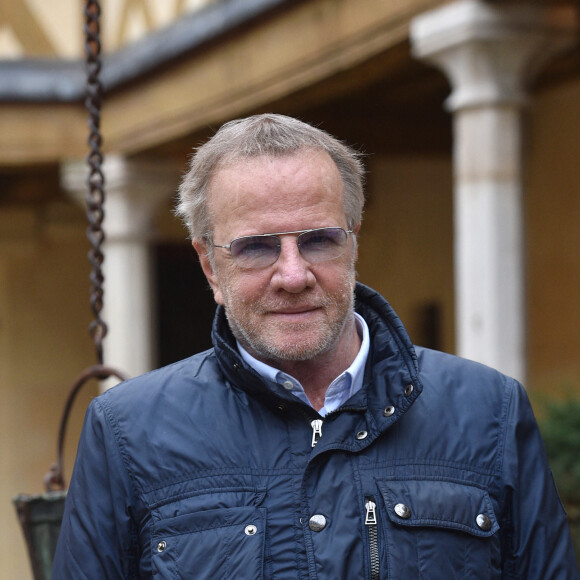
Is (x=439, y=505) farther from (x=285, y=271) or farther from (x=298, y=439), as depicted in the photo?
(x=285, y=271)

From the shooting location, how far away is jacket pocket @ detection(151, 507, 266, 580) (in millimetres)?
1651

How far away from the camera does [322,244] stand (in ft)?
5.98

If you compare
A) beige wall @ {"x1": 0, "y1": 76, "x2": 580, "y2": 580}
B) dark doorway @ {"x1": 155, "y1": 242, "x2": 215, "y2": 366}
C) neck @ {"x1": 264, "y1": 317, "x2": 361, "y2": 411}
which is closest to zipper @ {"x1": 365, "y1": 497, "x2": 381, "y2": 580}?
neck @ {"x1": 264, "y1": 317, "x2": 361, "y2": 411}

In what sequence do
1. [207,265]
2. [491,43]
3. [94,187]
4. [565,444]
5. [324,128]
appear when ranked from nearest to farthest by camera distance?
[207,265] → [94,187] → [491,43] → [565,444] → [324,128]

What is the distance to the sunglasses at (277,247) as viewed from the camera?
1.80m

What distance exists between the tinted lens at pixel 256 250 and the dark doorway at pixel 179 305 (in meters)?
7.36

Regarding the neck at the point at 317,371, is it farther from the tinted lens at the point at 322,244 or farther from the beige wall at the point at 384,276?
the beige wall at the point at 384,276

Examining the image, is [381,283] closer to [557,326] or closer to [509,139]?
[557,326]

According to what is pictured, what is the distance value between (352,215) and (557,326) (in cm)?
459

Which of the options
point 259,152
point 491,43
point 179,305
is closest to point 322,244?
point 259,152

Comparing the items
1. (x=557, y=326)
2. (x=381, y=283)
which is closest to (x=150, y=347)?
(x=381, y=283)

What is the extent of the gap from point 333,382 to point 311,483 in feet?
0.65

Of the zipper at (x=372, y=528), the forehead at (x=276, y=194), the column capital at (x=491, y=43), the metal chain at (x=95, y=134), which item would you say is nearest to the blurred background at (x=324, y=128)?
the column capital at (x=491, y=43)

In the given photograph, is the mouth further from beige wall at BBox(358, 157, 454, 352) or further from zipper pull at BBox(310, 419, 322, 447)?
beige wall at BBox(358, 157, 454, 352)
